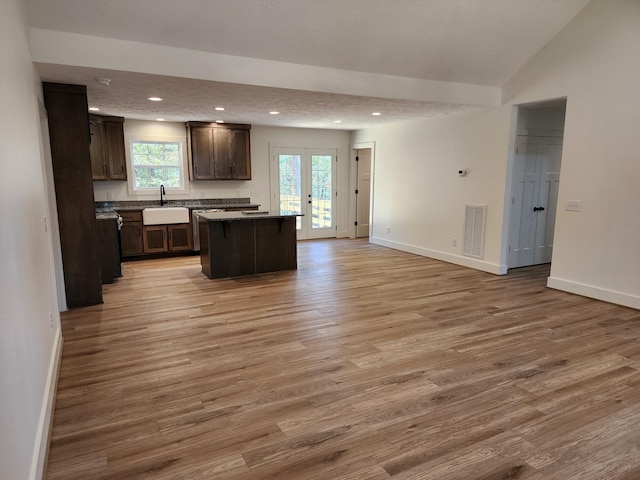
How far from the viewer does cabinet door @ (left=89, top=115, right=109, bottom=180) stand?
21.3ft

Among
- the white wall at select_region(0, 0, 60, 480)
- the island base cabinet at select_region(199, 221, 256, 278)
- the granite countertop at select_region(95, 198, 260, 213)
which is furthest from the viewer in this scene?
the granite countertop at select_region(95, 198, 260, 213)

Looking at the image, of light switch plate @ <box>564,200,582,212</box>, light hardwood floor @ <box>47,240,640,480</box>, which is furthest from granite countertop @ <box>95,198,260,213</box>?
light switch plate @ <box>564,200,582,212</box>

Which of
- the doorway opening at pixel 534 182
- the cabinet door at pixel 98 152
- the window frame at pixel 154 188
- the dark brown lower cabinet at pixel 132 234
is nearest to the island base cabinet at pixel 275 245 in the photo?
the dark brown lower cabinet at pixel 132 234

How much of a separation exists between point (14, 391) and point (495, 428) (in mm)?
2343

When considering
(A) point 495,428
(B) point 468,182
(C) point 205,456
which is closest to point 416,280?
(B) point 468,182

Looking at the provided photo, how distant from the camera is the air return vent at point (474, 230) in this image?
609 centimetres

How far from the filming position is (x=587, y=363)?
10.1 ft

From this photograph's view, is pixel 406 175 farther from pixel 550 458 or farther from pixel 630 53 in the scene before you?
pixel 550 458

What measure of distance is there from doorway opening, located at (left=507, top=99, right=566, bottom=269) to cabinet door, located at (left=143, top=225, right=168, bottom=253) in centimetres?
559

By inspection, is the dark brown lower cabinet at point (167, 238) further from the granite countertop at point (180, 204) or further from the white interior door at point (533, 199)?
the white interior door at point (533, 199)

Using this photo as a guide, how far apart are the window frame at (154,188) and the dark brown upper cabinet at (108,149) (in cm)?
39

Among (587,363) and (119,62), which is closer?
(587,363)

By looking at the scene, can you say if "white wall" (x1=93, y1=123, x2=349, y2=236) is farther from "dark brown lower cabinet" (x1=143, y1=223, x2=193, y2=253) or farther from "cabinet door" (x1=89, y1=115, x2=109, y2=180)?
"dark brown lower cabinet" (x1=143, y1=223, x2=193, y2=253)

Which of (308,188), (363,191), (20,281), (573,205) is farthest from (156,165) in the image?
(573,205)
